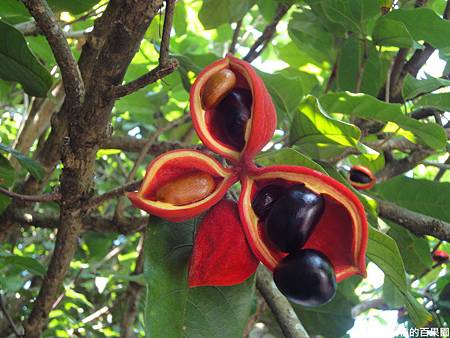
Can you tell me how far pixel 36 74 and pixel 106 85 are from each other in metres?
A: 0.40

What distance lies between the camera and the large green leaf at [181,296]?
80 cm

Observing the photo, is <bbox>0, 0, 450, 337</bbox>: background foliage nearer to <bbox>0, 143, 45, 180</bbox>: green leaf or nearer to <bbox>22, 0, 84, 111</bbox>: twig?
<bbox>0, 143, 45, 180</bbox>: green leaf

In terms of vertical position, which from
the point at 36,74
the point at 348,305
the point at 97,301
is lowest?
the point at 97,301

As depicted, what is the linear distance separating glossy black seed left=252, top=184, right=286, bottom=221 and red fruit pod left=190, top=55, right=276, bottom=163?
0.18 feet

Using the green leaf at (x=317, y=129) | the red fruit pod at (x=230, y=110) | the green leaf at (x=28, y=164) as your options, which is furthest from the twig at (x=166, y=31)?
the green leaf at (x=28, y=164)

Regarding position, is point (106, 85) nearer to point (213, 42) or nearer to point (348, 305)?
point (348, 305)

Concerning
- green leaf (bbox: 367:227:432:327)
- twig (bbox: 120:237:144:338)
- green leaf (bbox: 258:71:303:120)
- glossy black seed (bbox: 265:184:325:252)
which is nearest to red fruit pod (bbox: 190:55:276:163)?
glossy black seed (bbox: 265:184:325:252)

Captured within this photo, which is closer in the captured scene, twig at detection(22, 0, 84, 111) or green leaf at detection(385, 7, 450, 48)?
twig at detection(22, 0, 84, 111)

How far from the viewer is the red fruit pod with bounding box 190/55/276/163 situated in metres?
0.81

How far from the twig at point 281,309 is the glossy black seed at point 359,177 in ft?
1.43

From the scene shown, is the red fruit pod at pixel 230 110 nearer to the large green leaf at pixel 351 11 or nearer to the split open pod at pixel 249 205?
the split open pod at pixel 249 205

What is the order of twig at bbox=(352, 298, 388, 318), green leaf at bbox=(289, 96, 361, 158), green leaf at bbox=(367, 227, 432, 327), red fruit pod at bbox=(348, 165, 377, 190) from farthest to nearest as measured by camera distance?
twig at bbox=(352, 298, 388, 318)
red fruit pod at bbox=(348, 165, 377, 190)
green leaf at bbox=(289, 96, 361, 158)
green leaf at bbox=(367, 227, 432, 327)

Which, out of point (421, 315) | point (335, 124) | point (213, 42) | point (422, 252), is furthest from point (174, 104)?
point (421, 315)

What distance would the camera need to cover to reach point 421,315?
969 mm
